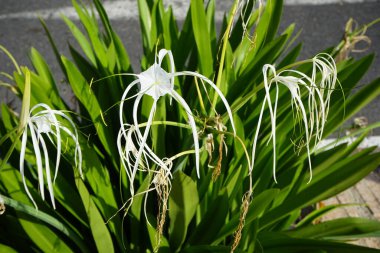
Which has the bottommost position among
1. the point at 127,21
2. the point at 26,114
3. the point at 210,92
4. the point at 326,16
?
the point at 326,16

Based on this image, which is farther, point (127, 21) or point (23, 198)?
point (127, 21)

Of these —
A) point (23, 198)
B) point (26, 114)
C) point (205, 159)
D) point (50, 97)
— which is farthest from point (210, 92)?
point (26, 114)

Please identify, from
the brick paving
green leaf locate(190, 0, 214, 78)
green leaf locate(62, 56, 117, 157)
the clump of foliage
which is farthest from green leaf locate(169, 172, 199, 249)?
the brick paving

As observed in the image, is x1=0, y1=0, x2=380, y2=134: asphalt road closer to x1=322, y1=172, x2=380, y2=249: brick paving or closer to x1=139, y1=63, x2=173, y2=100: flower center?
x1=322, y1=172, x2=380, y2=249: brick paving

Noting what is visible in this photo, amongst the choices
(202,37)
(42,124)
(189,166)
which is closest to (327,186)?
(189,166)

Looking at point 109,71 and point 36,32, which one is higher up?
point 109,71

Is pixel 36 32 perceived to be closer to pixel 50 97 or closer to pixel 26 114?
pixel 50 97
